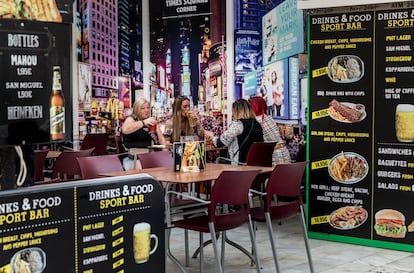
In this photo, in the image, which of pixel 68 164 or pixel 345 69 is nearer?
pixel 345 69

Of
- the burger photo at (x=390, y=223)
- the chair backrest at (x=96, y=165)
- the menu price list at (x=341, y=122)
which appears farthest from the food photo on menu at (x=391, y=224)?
the chair backrest at (x=96, y=165)

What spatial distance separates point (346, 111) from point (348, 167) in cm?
56

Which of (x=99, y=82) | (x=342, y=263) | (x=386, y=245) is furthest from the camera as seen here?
(x=99, y=82)

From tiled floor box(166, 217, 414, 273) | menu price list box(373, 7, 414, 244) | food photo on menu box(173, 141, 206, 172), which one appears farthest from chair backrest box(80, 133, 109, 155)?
menu price list box(373, 7, 414, 244)

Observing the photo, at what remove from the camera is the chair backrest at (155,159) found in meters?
6.00

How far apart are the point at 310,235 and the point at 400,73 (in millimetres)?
1892

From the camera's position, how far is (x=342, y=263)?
230 inches

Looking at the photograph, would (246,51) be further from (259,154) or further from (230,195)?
(230,195)

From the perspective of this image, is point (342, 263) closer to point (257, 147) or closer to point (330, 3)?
point (257, 147)

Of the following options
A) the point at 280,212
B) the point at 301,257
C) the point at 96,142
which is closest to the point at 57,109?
the point at 280,212

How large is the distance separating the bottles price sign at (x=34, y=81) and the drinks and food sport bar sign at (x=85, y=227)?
0.23 m

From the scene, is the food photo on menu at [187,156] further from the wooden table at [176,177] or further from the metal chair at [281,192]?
the metal chair at [281,192]

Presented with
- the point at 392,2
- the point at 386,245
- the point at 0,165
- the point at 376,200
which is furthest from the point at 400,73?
the point at 0,165

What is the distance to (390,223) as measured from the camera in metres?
6.34
